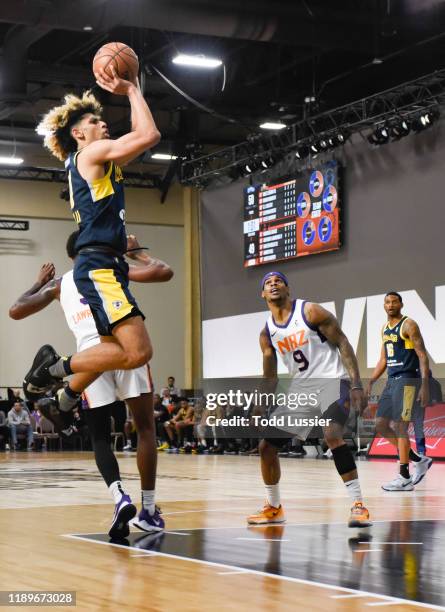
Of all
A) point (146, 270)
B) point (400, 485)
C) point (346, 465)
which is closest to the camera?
point (146, 270)

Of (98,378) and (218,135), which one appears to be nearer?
(98,378)

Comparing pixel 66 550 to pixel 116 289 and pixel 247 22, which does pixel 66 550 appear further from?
pixel 247 22

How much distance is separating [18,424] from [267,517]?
1764 cm

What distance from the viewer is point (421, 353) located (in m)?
9.53

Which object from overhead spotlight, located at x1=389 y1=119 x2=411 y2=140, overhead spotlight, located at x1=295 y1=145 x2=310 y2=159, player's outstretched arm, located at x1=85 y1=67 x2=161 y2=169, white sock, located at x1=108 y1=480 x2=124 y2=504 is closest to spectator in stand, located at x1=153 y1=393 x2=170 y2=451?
overhead spotlight, located at x1=295 y1=145 x2=310 y2=159

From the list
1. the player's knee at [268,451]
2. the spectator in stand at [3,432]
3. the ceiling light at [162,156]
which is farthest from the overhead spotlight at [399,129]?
the player's knee at [268,451]

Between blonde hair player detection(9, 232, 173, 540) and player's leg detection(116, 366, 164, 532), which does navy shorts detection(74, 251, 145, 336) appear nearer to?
blonde hair player detection(9, 232, 173, 540)

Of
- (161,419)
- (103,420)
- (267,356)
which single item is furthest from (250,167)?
(103,420)

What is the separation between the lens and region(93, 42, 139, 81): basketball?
4.85 m

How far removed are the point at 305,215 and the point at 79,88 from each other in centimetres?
610

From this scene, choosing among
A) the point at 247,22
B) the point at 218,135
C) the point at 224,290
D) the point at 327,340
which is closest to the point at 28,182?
the point at 218,135

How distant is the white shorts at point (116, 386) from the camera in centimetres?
546

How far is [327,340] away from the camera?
20.0ft

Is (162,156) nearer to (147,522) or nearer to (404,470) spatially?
(404,470)
